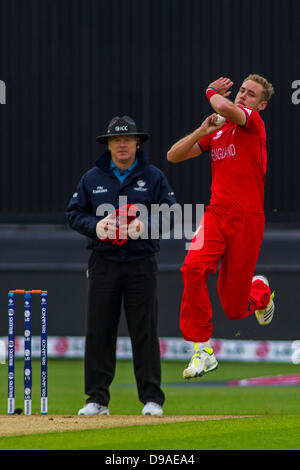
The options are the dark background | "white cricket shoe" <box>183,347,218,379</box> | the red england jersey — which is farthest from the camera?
the dark background

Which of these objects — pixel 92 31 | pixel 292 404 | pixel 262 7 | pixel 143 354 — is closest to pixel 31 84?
pixel 92 31

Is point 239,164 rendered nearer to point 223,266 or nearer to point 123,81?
point 223,266

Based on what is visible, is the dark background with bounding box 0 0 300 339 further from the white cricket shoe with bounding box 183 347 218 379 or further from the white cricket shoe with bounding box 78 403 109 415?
the white cricket shoe with bounding box 183 347 218 379

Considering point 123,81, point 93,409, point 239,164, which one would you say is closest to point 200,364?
point 93,409

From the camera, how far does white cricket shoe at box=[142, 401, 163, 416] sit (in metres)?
8.38

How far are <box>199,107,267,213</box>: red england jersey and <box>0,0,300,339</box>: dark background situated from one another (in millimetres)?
8572

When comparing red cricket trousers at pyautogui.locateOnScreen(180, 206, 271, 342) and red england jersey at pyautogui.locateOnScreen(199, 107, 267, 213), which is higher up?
red england jersey at pyautogui.locateOnScreen(199, 107, 267, 213)

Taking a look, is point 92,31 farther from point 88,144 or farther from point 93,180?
point 93,180

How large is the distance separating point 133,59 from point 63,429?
1007 cm

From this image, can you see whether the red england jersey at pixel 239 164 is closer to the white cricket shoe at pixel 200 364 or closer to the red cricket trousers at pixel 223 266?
the red cricket trousers at pixel 223 266

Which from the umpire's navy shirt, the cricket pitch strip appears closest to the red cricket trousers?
the umpire's navy shirt

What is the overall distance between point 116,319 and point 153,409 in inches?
30.5

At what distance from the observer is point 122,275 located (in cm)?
845
